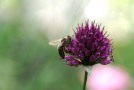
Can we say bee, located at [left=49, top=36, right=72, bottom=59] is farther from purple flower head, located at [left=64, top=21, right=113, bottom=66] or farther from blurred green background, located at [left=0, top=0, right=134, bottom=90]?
blurred green background, located at [left=0, top=0, right=134, bottom=90]

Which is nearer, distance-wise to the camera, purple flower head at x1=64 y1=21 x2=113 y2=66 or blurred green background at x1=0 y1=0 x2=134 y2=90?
purple flower head at x1=64 y1=21 x2=113 y2=66

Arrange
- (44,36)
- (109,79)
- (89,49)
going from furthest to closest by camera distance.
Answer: (44,36), (109,79), (89,49)

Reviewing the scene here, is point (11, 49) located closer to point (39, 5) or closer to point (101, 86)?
point (39, 5)

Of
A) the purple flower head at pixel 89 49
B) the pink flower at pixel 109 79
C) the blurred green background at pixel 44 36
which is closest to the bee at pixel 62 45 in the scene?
the purple flower head at pixel 89 49

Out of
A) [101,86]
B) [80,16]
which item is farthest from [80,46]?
[80,16]

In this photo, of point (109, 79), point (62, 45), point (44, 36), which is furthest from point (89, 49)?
point (44, 36)

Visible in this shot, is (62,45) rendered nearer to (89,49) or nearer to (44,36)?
(89,49)

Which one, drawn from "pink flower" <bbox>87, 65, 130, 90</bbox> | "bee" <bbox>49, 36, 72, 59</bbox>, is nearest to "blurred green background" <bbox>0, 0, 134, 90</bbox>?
"pink flower" <bbox>87, 65, 130, 90</bbox>

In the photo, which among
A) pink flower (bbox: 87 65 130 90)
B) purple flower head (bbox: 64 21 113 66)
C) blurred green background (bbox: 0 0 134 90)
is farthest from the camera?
blurred green background (bbox: 0 0 134 90)
